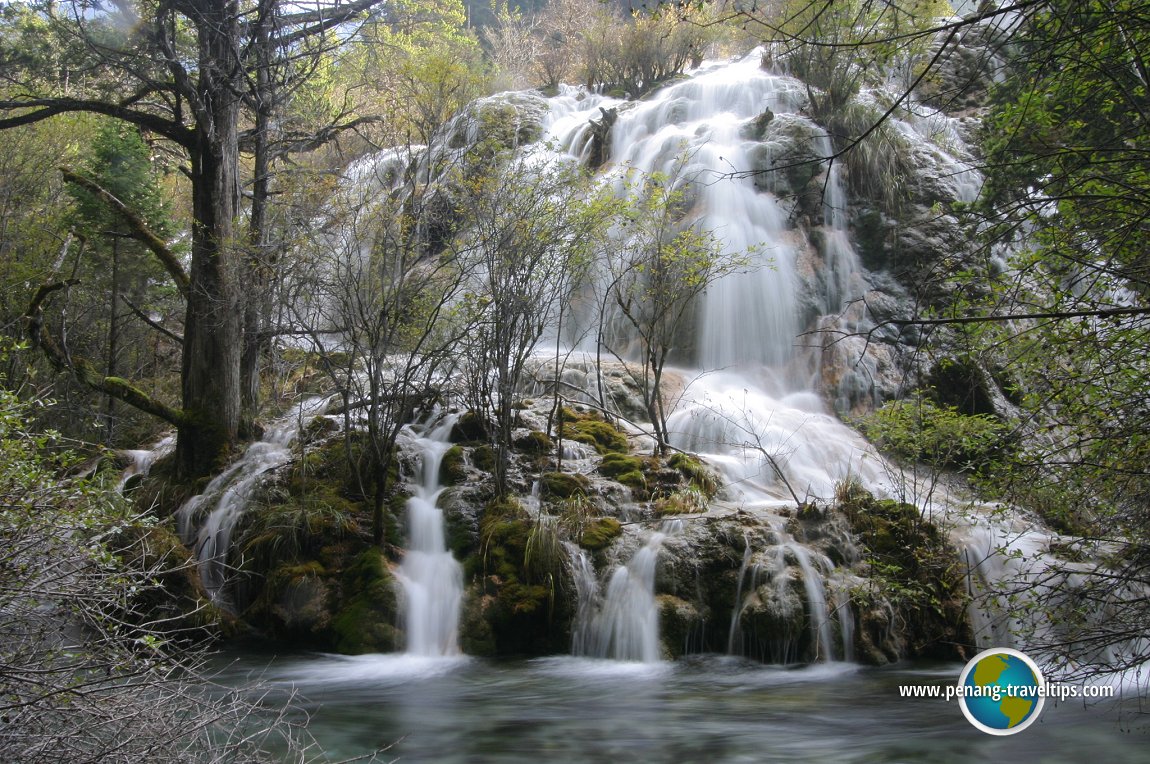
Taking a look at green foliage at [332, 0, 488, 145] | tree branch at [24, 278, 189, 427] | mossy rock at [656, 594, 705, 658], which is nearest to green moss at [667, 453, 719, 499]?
mossy rock at [656, 594, 705, 658]

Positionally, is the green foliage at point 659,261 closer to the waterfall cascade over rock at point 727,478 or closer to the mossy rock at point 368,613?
the waterfall cascade over rock at point 727,478

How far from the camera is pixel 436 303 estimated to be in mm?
10523

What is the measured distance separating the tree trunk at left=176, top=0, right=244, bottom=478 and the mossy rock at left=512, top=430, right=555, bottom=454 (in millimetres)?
4500

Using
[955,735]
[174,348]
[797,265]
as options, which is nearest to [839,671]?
[955,735]

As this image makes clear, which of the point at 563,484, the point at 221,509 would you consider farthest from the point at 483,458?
the point at 221,509

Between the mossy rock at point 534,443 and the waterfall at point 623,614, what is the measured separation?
2.53m

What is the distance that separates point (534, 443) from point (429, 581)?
287cm

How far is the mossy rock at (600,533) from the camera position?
9.16 m

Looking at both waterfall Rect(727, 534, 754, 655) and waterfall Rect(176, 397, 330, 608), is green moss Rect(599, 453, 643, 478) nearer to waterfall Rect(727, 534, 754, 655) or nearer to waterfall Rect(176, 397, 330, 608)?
waterfall Rect(727, 534, 754, 655)

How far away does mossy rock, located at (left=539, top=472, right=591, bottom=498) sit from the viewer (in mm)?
10109

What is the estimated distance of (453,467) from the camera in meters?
10.7

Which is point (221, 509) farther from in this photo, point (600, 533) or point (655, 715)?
point (655, 715)

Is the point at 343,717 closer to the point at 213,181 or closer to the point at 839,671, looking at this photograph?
the point at 839,671

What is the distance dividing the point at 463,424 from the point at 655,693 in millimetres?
5494
